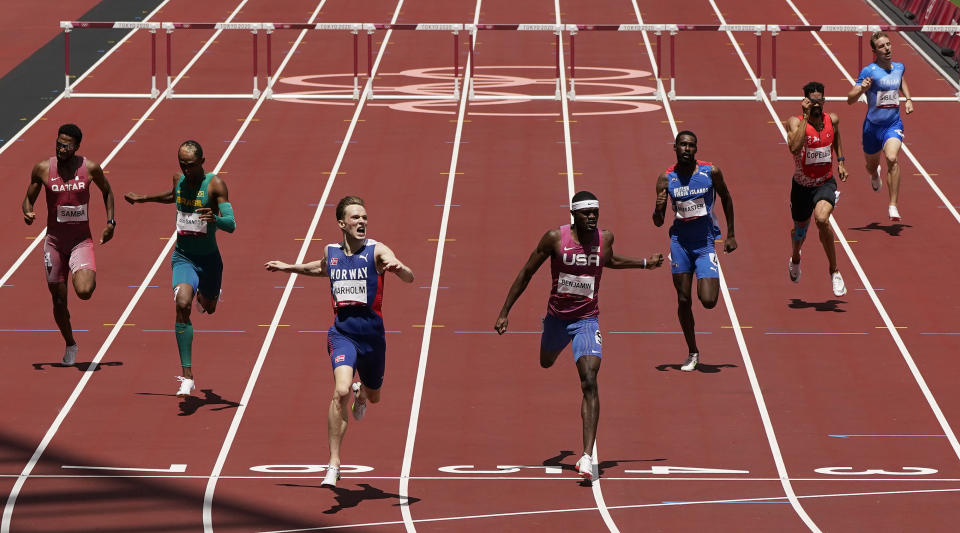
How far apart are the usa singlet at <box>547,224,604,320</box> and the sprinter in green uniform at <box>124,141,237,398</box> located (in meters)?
3.10

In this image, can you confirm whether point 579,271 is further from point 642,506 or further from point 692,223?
point 692,223

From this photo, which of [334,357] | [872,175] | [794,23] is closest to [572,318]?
[334,357]

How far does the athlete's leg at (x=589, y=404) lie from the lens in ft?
42.0

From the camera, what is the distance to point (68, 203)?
51.9 ft

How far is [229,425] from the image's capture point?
14555 millimetres

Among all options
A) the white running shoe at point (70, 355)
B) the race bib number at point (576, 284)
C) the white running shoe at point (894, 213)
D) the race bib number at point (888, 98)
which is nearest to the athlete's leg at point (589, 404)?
the race bib number at point (576, 284)

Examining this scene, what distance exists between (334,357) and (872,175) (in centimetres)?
1152

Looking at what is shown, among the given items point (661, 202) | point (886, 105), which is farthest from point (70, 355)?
point (886, 105)

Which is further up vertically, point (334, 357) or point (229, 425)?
point (334, 357)

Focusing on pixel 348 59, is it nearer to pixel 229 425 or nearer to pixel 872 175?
pixel 872 175

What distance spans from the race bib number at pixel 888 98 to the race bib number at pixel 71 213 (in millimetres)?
10026

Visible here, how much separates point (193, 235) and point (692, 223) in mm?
4506

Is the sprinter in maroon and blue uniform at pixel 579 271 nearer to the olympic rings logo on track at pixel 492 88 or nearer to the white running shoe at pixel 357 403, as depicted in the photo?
the white running shoe at pixel 357 403

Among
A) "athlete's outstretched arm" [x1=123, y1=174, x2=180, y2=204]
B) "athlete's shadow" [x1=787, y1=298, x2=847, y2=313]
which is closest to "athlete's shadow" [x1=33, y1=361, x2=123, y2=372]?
"athlete's outstretched arm" [x1=123, y1=174, x2=180, y2=204]
